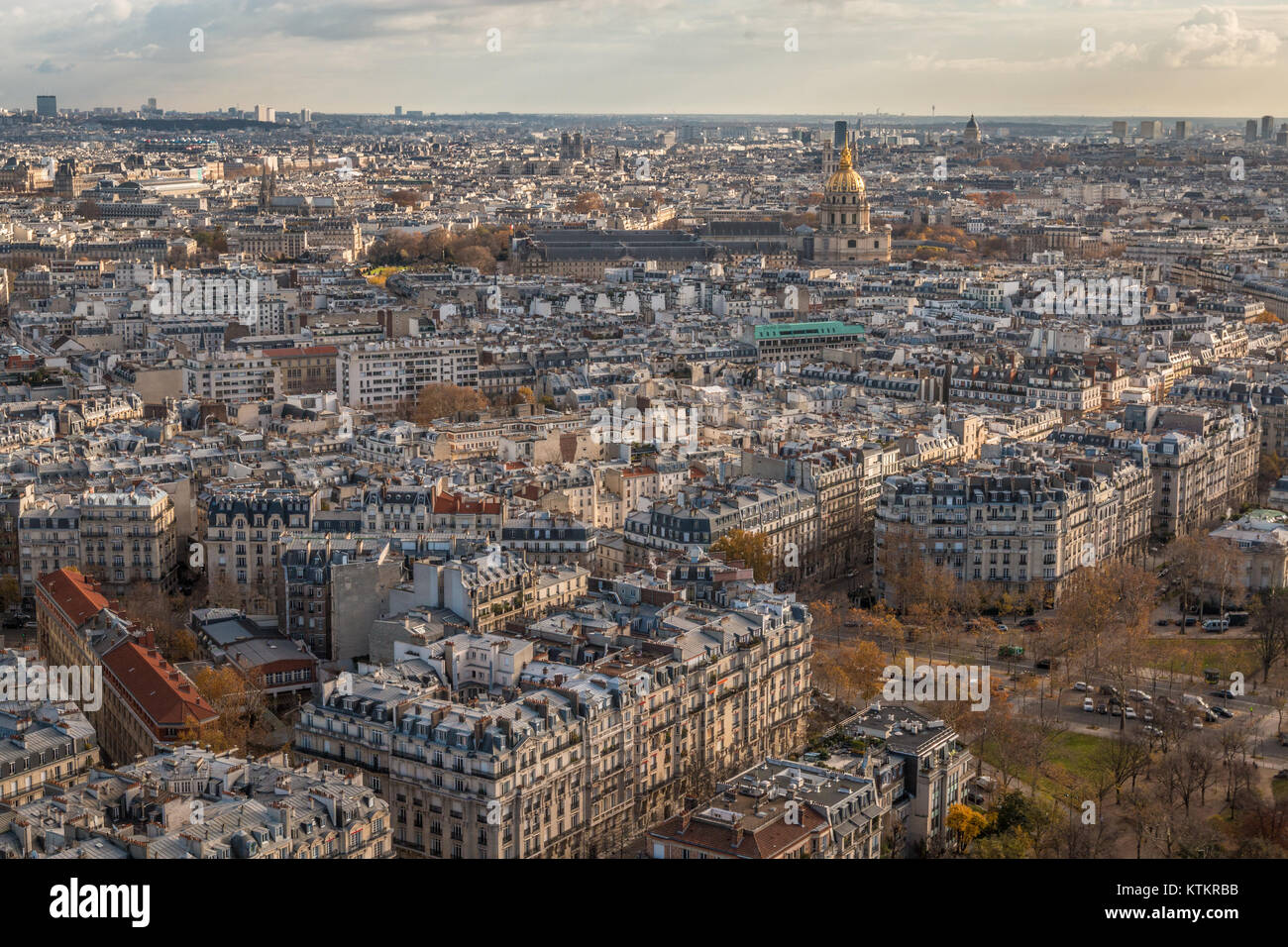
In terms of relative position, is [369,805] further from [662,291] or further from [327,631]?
[662,291]

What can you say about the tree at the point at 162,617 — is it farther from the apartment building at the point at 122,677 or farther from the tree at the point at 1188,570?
the tree at the point at 1188,570

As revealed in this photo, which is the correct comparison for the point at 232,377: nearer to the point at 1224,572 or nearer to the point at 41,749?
the point at 1224,572

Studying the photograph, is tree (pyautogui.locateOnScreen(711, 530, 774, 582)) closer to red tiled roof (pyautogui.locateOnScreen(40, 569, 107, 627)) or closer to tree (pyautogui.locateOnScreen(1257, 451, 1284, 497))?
red tiled roof (pyautogui.locateOnScreen(40, 569, 107, 627))

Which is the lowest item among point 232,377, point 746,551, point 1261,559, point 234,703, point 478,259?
point 234,703

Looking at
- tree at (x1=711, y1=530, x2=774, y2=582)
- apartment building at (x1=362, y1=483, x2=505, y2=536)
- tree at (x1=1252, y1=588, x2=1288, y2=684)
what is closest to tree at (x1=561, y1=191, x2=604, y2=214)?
apartment building at (x1=362, y1=483, x2=505, y2=536)

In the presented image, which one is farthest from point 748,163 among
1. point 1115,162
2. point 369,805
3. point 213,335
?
point 369,805

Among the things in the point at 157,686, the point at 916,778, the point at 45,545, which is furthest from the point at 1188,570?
the point at 45,545
